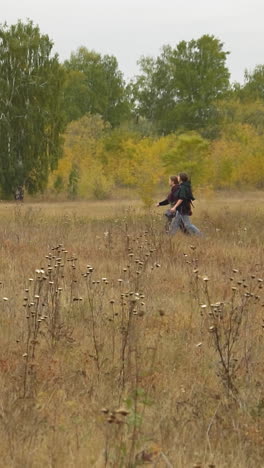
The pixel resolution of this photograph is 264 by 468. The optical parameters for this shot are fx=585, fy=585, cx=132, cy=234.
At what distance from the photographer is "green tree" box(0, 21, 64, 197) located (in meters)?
30.4

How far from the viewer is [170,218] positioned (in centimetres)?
1287

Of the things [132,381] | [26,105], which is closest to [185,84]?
[26,105]

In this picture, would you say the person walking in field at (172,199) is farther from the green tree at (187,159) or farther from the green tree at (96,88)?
the green tree at (96,88)

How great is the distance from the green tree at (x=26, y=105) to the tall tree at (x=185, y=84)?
33.1 m

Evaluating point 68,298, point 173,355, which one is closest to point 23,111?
point 68,298

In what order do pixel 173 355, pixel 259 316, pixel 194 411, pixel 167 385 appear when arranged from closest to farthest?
1. pixel 194 411
2. pixel 167 385
3. pixel 173 355
4. pixel 259 316

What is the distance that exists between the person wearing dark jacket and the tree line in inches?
366

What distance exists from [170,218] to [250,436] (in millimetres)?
9616

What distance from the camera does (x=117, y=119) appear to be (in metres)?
67.1

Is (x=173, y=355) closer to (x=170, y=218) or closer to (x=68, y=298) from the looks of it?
(x=68, y=298)

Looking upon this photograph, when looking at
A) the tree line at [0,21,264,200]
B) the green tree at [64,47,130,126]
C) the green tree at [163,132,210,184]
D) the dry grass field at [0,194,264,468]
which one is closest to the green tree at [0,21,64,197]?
the tree line at [0,21,264,200]

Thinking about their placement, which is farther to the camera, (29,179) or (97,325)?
(29,179)

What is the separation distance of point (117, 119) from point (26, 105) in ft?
122

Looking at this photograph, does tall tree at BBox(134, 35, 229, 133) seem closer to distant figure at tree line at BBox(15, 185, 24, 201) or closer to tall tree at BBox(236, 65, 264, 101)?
tall tree at BBox(236, 65, 264, 101)
